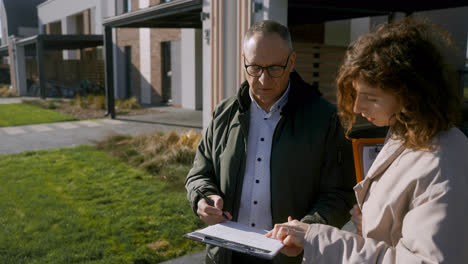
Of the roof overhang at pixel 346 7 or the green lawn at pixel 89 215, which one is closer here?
the green lawn at pixel 89 215

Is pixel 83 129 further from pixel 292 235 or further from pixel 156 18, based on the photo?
pixel 292 235

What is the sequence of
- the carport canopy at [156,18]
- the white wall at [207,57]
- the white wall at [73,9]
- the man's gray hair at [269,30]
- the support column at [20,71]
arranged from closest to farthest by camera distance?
the man's gray hair at [269,30], the white wall at [207,57], the carport canopy at [156,18], the white wall at [73,9], the support column at [20,71]

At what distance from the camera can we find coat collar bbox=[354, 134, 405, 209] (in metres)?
1.26

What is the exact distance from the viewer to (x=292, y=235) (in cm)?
142

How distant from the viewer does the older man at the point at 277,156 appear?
1908mm

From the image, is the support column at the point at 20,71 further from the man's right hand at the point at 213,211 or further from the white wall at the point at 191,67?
the man's right hand at the point at 213,211

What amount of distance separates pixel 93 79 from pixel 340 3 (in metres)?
20.5

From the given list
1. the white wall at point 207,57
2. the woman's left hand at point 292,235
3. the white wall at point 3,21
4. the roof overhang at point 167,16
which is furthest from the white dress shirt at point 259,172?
the white wall at point 3,21

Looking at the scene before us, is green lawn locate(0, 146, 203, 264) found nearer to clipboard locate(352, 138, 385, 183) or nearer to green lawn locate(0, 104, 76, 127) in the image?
clipboard locate(352, 138, 385, 183)

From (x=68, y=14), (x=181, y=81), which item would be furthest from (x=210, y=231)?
(x=68, y=14)

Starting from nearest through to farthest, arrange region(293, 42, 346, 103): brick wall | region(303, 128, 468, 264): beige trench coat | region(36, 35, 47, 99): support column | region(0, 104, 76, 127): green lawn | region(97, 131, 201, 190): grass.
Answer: region(303, 128, 468, 264): beige trench coat, region(97, 131, 201, 190): grass, region(293, 42, 346, 103): brick wall, region(0, 104, 76, 127): green lawn, region(36, 35, 47, 99): support column

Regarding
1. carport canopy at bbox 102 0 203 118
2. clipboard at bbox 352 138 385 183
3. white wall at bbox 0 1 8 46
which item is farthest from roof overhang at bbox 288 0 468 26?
white wall at bbox 0 1 8 46

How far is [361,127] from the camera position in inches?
399

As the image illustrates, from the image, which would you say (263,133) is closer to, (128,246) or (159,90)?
(128,246)
